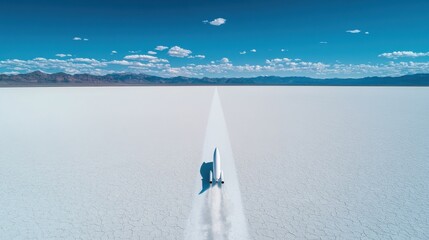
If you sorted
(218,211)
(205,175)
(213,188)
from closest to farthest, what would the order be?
(218,211) < (213,188) < (205,175)

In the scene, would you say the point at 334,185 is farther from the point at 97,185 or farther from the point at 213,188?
the point at 97,185

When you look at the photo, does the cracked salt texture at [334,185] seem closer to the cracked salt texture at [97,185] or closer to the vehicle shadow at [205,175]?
the vehicle shadow at [205,175]

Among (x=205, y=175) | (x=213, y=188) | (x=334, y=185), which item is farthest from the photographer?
(x=205, y=175)

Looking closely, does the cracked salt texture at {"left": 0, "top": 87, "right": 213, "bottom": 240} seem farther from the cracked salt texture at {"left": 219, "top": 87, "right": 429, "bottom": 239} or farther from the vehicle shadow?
the cracked salt texture at {"left": 219, "top": 87, "right": 429, "bottom": 239}

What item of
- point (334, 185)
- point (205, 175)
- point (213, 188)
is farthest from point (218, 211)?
point (334, 185)

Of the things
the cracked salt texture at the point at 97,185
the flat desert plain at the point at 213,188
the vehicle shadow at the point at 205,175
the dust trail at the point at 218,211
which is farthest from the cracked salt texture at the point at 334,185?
the cracked salt texture at the point at 97,185

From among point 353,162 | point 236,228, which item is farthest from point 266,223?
point 353,162

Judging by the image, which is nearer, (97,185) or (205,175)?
(97,185)

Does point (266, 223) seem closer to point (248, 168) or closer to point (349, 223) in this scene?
point (349, 223)

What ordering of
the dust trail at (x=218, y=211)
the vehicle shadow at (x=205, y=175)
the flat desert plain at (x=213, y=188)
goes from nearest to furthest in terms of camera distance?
the dust trail at (x=218, y=211) → the flat desert plain at (x=213, y=188) → the vehicle shadow at (x=205, y=175)
